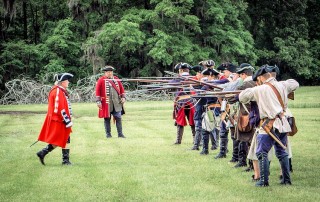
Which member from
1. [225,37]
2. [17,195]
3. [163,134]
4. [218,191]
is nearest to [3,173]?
[17,195]

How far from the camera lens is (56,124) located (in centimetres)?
1118

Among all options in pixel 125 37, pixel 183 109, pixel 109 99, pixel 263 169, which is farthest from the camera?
pixel 125 37

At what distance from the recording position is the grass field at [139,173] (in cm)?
844

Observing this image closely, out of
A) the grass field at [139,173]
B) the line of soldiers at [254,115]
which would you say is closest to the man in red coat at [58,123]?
the grass field at [139,173]

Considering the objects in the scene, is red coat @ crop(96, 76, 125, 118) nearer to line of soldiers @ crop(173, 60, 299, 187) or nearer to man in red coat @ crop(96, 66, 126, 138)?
man in red coat @ crop(96, 66, 126, 138)

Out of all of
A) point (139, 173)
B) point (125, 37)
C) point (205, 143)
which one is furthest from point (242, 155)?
point (125, 37)

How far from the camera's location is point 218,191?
28.2 feet

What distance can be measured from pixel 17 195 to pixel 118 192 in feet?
5.10

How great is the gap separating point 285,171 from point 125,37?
1072 inches

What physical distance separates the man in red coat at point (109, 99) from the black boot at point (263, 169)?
7607 millimetres

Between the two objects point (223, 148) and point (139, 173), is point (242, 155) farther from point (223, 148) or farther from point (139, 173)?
point (139, 173)

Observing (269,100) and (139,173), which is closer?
(269,100)

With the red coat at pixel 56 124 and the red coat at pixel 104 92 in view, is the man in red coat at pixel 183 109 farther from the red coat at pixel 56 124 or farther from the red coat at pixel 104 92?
the red coat at pixel 56 124

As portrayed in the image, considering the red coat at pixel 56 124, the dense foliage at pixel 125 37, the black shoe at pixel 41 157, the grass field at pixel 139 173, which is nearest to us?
the grass field at pixel 139 173
